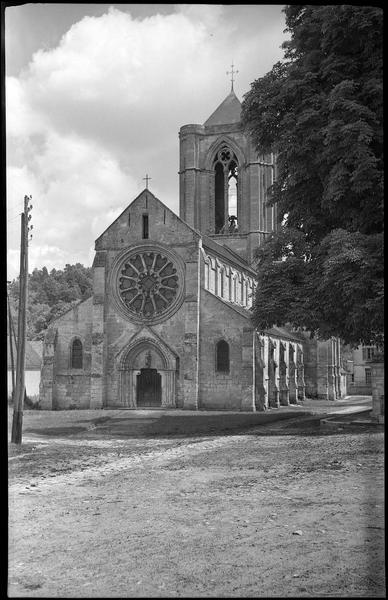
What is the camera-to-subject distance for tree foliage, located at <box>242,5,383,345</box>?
12.7 metres

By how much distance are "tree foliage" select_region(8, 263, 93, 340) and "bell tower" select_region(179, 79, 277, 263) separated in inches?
579

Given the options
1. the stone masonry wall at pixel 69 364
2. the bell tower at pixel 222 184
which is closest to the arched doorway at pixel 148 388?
the stone masonry wall at pixel 69 364

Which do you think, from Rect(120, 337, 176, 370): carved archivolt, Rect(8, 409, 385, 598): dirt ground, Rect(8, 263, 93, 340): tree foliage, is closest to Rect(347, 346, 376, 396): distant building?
Rect(120, 337, 176, 370): carved archivolt

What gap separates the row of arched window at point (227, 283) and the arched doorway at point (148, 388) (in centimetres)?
616

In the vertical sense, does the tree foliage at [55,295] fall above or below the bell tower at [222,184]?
below

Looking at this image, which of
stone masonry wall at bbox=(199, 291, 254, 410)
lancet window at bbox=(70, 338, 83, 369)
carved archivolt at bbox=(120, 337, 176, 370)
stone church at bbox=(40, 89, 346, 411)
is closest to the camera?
stone masonry wall at bbox=(199, 291, 254, 410)

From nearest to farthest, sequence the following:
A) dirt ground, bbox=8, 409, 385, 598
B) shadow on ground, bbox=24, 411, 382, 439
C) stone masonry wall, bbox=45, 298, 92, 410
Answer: dirt ground, bbox=8, 409, 385, 598, shadow on ground, bbox=24, 411, 382, 439, stone masonry wall, bbox=45, 298, 92, 410

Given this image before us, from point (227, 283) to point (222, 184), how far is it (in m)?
12.7

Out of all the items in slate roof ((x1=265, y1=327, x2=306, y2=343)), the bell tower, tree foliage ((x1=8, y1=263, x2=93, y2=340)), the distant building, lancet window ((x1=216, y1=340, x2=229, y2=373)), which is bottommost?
the distant building

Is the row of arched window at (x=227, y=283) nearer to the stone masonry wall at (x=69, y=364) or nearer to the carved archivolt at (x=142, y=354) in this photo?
the carved archivolt at (x=142, y=354)

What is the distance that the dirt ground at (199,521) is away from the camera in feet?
21.2

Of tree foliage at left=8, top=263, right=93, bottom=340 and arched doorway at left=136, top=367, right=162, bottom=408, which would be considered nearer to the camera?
tree foliage at left=8, top=263, right=93, bottom=340

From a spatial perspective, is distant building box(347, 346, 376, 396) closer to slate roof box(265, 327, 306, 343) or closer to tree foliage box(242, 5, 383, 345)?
slate roof box(265, 327, 306, 343)

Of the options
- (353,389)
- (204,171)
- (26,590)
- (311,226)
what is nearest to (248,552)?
(26,590)
